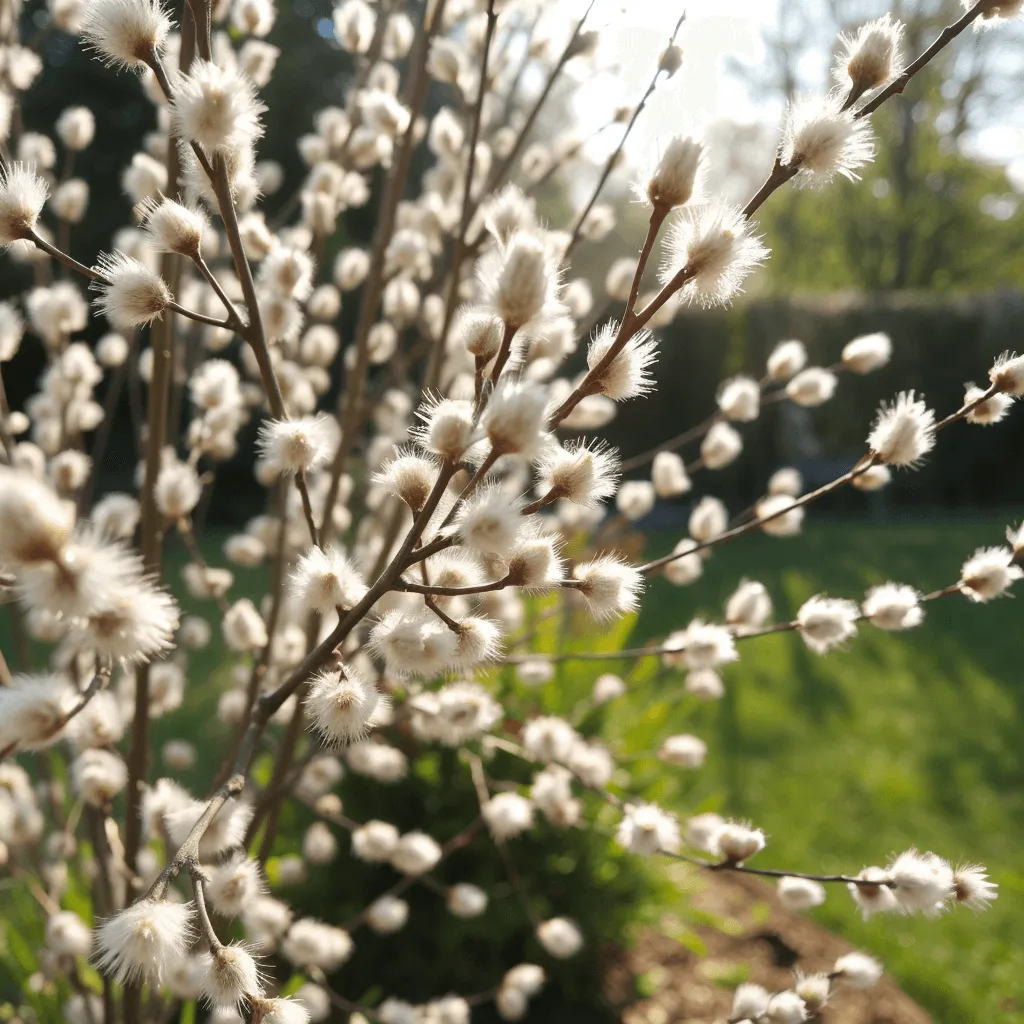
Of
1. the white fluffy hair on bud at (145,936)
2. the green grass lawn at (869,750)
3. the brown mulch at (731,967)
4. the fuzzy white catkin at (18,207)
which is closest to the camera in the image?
the white fluffy hair on bud at (145,936)

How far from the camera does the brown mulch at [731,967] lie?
6.77 feet

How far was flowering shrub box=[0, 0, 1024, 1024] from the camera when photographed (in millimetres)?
677

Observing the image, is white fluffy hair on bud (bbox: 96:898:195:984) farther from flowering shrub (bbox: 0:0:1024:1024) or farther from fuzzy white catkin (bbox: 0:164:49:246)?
fuzzy white catkin (bbox: 0:164:49:246)

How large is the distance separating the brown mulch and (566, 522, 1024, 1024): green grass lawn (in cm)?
19

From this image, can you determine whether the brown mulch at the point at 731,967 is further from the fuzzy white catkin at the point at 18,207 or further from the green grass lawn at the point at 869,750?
the fuzzy white catkin at the point at 18,207

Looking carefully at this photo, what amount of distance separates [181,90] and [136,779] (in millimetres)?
946

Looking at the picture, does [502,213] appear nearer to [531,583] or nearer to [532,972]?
[531,583]

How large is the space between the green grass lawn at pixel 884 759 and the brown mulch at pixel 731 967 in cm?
19

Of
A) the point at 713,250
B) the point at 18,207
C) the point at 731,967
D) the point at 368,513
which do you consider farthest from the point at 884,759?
the point at 18,207

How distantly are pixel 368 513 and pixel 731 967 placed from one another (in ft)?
4.65

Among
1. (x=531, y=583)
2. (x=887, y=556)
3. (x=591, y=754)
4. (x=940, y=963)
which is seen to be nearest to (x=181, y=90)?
(x=531, y=583)

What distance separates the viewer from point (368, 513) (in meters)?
2.04

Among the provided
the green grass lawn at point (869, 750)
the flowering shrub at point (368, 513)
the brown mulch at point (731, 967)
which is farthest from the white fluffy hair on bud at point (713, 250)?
the brown mulch at point (731, 967)

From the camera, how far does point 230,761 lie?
1.30 metres
